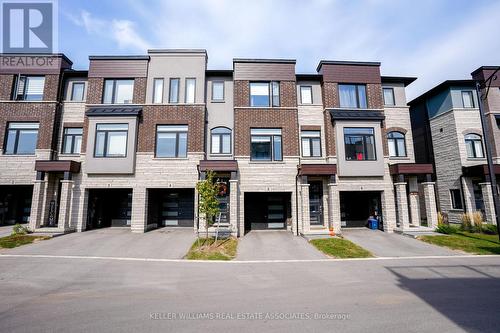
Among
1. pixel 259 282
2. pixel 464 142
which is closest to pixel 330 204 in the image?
pixel 259 282

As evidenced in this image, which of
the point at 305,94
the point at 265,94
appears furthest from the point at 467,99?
the point at 265,94

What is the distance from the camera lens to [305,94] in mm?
17297

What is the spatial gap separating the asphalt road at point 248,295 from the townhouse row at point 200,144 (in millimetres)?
5890

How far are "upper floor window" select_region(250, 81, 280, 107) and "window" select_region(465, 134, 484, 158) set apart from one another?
48.4 ft

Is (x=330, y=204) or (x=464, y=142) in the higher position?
(x=464, y=142)

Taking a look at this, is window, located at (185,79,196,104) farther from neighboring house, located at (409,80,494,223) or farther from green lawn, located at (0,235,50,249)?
neighboring house, located at (409,80,494,223)

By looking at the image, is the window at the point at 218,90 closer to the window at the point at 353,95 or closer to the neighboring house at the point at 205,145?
the neighboring house at the point at 205,145

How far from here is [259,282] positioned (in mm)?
7355

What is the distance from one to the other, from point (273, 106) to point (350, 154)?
606 cm

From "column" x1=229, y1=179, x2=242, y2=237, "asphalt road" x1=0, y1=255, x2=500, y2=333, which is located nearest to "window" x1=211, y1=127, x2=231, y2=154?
"column" x1=229, y1=179, x2=242, y2=237

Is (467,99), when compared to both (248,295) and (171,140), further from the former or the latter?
(248,295)

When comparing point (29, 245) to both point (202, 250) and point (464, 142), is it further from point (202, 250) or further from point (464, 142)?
point (464, 142)

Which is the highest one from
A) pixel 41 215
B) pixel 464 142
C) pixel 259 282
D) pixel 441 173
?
pixel 464 142

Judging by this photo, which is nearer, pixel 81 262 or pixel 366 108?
pixel 81 262
